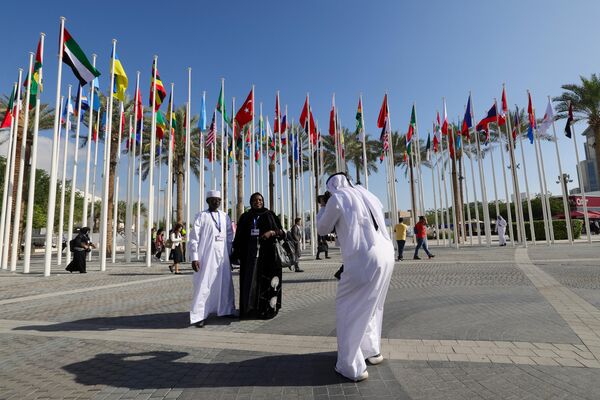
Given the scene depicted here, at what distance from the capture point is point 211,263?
5406 mm

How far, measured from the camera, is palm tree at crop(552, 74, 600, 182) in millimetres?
24484

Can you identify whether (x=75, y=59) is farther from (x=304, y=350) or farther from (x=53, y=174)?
(x=304, y=350)

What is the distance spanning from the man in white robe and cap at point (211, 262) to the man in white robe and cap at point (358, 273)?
99.9 inches

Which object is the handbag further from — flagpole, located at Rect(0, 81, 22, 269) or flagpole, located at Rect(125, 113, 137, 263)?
flagpole, located at Rect(125, 113, 137, 263)

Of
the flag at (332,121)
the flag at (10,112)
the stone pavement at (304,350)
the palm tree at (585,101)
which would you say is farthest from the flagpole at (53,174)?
the palm tree at (585,101)

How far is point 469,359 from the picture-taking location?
346 centimetres

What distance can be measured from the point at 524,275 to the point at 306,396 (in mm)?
8829

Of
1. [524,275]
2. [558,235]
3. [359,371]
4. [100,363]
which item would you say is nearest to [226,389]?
[359,371]

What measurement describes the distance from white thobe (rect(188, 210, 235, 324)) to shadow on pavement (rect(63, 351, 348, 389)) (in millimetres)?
1373

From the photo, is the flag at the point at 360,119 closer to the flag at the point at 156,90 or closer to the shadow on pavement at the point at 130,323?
the flag at the point at 156,90

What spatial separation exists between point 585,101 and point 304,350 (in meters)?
29.6

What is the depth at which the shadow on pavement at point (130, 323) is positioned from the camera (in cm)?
514

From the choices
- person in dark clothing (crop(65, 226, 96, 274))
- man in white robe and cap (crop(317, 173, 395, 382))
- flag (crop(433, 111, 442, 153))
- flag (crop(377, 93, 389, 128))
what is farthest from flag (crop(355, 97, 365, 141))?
man in white robe and cap (crop(317, 173, 395, 382))

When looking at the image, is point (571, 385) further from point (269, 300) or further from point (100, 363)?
point (100, 363)
